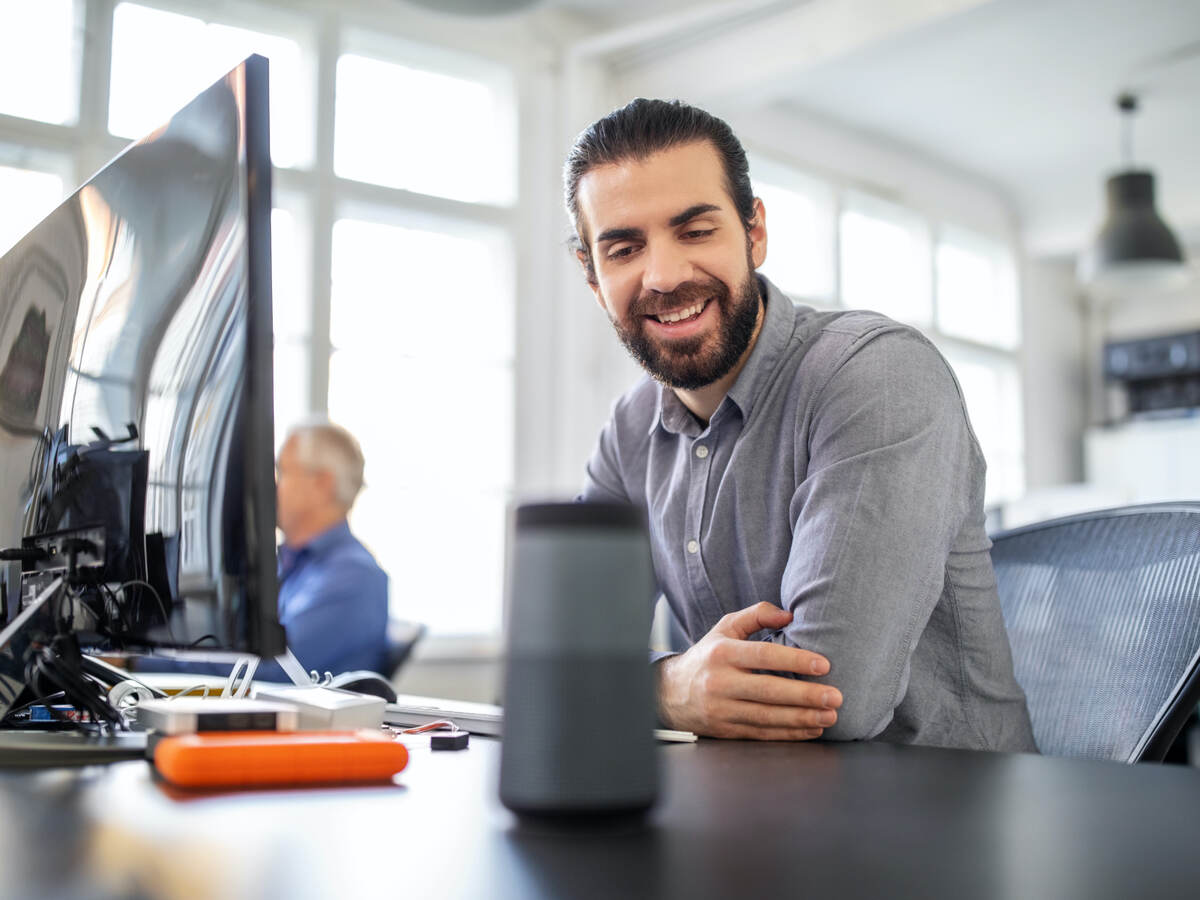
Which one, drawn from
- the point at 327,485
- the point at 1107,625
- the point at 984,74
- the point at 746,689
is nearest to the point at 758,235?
the point at 1107,625

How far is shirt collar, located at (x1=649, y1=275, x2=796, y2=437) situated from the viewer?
57.2 inches

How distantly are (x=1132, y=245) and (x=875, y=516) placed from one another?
5126 mm

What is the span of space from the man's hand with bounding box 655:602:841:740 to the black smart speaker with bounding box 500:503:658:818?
0.51 m

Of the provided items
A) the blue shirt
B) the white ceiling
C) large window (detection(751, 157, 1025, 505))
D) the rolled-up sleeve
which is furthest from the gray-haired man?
large window (detection(751, 157, 1025, 505))

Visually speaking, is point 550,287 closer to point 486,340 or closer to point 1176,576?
point 486,340

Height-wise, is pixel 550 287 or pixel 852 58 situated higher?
pixel 852 58

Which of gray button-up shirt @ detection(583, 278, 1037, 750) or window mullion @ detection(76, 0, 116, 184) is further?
window mullion @ detection(76, 0, 116, 184)

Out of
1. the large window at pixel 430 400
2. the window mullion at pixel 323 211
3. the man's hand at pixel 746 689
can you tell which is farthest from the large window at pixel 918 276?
the man's hand at pixel 746 689

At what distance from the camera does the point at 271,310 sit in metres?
0.72

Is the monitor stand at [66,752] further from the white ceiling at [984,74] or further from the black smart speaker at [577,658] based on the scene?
the white ceiling at [984,74]

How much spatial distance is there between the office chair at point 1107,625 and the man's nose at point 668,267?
554mm

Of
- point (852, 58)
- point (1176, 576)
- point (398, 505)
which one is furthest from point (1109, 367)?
point (1176, 576)

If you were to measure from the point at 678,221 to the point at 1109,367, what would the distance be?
322 inches

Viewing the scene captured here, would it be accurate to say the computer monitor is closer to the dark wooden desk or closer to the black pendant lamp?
the dark wooden desk
